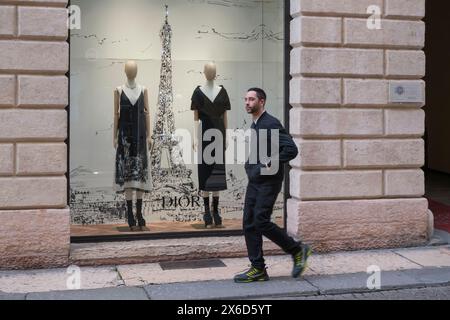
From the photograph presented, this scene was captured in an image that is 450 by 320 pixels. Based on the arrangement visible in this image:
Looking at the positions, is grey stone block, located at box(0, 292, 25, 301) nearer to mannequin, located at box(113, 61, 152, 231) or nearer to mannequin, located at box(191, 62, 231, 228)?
mannequin, located at box(113, 61, 152, 231)

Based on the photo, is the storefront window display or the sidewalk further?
the storefront window display

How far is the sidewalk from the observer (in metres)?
7.71

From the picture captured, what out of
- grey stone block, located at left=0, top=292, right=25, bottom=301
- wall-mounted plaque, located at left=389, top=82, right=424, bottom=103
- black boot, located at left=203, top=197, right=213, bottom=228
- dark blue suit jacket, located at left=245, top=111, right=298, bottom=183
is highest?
wall-mounted plaque, located at left=389, top=82, right=424, bottom=103

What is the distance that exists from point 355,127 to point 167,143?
2.54 meters

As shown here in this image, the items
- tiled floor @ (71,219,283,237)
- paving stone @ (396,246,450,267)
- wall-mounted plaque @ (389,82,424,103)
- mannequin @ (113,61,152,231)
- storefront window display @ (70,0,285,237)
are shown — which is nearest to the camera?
paving stone @ (396,246,450,267)

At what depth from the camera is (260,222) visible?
7789 mm

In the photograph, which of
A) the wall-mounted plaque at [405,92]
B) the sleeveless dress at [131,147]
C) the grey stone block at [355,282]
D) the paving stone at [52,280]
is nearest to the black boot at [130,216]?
the sleeveless dress at [131,147]

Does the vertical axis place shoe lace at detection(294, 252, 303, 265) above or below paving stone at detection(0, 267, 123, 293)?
above

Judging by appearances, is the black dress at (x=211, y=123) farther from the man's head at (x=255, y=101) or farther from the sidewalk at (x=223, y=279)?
the man's head at (x=255, y=101)

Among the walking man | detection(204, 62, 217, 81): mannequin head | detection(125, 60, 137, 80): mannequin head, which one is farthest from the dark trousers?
detection(125, 60, 137, 80): mannequin head

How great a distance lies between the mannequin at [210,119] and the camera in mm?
10188

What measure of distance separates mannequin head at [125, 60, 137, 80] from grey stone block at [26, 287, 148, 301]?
3.18 m

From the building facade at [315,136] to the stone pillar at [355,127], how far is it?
1 centimetres
